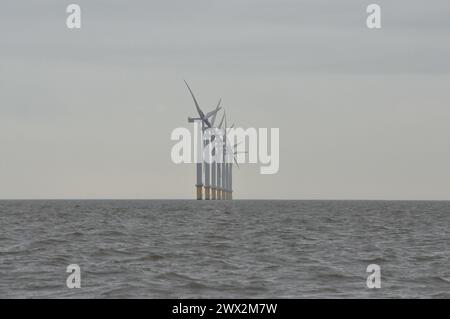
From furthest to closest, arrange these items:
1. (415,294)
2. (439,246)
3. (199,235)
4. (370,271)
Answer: (199,235), (439,246), (370,271), (415,294)

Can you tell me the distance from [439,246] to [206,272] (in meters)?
22.1
